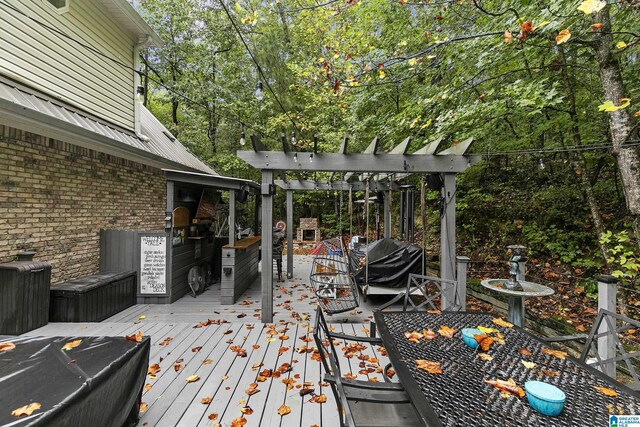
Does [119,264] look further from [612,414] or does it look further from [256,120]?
[256,120]

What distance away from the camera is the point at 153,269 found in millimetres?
4832

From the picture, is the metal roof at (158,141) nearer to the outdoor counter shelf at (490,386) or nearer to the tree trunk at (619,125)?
the outdoor counter shelf at (490,386)

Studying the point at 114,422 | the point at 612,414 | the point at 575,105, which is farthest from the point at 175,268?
the point at 575,105

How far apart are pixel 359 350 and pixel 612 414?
7.15 feet

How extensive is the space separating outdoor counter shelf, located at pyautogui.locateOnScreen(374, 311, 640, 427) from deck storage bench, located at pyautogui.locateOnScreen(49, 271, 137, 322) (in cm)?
411

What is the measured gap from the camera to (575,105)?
5305 mm

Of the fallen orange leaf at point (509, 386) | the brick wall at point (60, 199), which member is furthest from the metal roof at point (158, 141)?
the fallen orange leaf at point (509, 386)

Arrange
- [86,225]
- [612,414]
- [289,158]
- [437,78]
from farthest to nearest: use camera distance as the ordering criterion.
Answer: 1. [437,78]
2. [86,225]
3. [289,158]
4. [612,414]

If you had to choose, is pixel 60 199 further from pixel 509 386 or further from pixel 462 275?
pixel 462 275

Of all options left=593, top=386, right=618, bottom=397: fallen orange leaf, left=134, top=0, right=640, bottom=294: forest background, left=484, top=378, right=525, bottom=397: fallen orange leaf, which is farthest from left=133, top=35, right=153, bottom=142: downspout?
left=593, top=386, right=618, bottom=397: fallen orange leaf

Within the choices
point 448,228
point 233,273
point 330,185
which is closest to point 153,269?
point 233,273

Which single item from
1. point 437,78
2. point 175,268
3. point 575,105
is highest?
point 437,78

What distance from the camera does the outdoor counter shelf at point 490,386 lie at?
115cm

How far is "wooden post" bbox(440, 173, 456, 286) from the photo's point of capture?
12.8 ft
